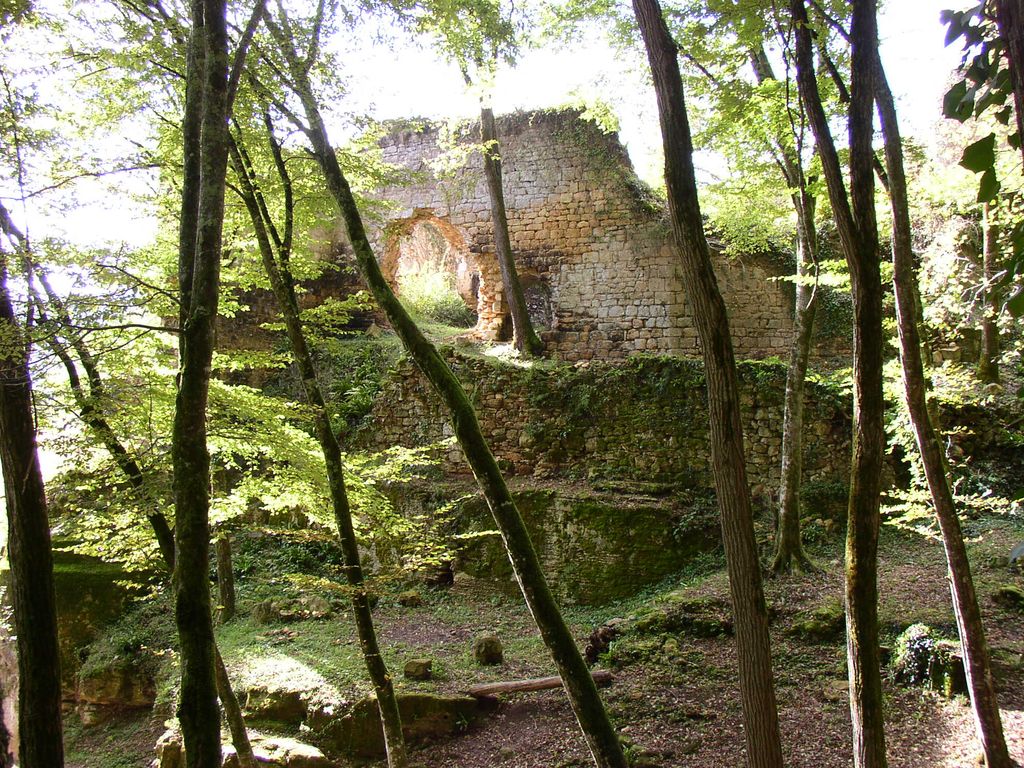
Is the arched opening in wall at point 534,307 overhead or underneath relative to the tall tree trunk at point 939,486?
overhead

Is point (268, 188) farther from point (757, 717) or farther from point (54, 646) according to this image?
point (757, 717)

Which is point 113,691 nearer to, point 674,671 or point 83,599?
point 83,599

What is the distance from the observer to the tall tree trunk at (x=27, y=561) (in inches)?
155

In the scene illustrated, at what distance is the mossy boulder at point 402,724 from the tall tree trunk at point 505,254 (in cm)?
660

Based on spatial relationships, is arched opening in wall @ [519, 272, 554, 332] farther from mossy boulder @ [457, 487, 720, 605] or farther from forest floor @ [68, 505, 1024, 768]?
forest floor @ [68, 505, 1024, 768]

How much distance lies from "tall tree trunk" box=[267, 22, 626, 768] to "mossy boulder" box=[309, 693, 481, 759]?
2.21 meters

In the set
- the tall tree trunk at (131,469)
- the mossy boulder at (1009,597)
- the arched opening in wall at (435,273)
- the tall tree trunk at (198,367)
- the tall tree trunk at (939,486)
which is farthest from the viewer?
the arched opening in wall at (435,273)

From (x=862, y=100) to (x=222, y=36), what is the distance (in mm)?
3768

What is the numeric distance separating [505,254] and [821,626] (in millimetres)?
8123

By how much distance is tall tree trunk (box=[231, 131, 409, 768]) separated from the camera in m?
5.20

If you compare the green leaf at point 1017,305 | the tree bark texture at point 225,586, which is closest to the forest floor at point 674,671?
the tree bark texture at point 225,586

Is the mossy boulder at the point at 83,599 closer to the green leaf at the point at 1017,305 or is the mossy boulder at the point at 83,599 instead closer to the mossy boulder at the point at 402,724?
the mossy boulder at the point at 402,724

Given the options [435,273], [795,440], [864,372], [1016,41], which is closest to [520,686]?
[795,440]

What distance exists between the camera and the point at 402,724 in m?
6.06
